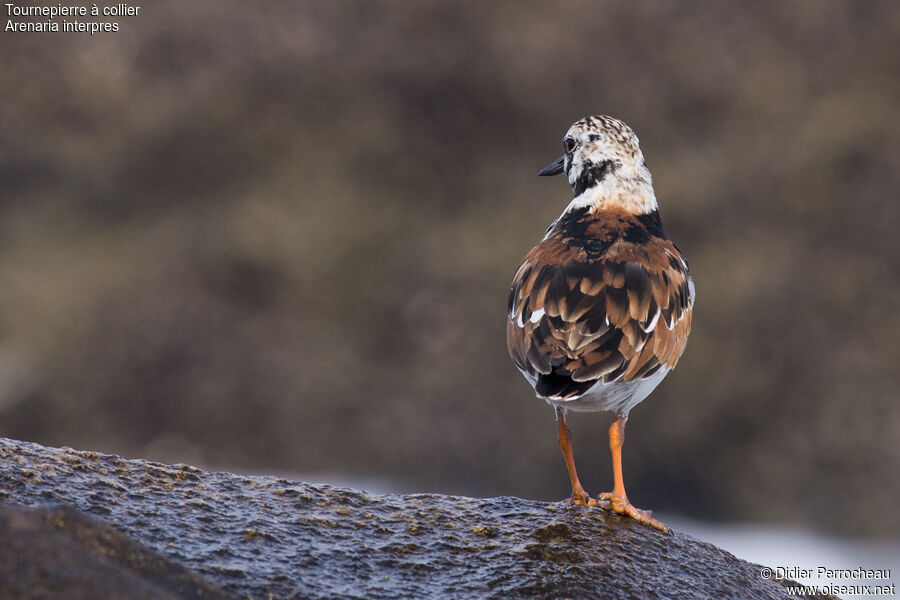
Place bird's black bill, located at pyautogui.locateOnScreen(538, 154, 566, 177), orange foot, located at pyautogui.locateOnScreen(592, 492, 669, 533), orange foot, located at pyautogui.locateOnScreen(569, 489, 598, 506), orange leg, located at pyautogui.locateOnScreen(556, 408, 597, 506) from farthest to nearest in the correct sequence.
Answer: bird's black bill, located at pyautogui.locateOnScreen(538, 154, 566, 177) → orange leg, located at pyautogui.locateOnScreen(556, 408, 597, 506) → orange foot, located at pyautogui.locateOnScreen(569, 489, 598, 506) → orange foot, located at pyautogui.locateOnScreen(592, 492, 669, 533)

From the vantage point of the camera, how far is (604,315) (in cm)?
597

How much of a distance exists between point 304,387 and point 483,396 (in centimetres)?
316

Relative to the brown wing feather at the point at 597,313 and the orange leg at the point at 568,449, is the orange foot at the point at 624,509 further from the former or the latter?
the brown wing feather at the point at 597,313

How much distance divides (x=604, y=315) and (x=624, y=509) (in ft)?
3.79

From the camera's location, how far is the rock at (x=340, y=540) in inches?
159

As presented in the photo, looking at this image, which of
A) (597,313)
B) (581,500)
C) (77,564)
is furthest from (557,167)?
(77,564)

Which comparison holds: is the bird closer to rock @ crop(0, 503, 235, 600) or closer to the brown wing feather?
the brown wing feather

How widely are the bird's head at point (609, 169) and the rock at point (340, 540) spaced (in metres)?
2.53

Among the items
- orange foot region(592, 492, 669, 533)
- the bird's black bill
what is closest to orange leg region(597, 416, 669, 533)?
orange foot region(592, 492, 669, 533)

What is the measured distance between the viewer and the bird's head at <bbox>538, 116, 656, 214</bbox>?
7227 millimetres

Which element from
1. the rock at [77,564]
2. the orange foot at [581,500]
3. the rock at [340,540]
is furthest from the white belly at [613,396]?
the rock at [77,564]

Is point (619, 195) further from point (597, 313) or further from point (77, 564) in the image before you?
point (77, 564)

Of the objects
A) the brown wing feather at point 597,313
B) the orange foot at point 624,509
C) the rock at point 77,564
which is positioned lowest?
the rock at point 77,564

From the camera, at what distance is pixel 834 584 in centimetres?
1272
